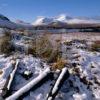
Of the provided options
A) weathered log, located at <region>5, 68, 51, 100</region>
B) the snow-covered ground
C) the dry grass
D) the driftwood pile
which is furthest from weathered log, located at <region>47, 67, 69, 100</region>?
the dry grass

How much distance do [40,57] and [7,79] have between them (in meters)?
3.10

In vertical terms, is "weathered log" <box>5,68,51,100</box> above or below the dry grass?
below

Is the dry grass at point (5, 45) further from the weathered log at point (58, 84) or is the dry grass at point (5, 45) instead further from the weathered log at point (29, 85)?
the weathered log at point (58, 84)

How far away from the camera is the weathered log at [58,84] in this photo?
9.80 metres

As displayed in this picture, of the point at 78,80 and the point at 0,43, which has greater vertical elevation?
the point at 0,43

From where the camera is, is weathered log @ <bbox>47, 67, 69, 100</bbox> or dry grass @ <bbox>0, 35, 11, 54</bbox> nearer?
weathered log @ <bbox>47, 67, 69, 100</bbox>

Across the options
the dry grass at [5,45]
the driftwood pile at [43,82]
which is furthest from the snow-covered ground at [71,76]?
the dry grass at [5,45]

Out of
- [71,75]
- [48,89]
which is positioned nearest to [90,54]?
[71,75]

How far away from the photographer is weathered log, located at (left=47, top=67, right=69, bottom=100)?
9805 mm

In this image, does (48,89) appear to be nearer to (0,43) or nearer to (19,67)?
(19,67)

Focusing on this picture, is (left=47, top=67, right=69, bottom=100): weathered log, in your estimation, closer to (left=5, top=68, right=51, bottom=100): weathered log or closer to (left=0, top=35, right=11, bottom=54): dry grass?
(left=5, top=68, right=51, bottom=100): weathered log

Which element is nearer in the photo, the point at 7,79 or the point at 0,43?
the point at 7,79

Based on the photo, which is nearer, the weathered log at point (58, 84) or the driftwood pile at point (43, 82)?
the driftwood pile at point (43, 82)

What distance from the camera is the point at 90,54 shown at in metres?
15.1
